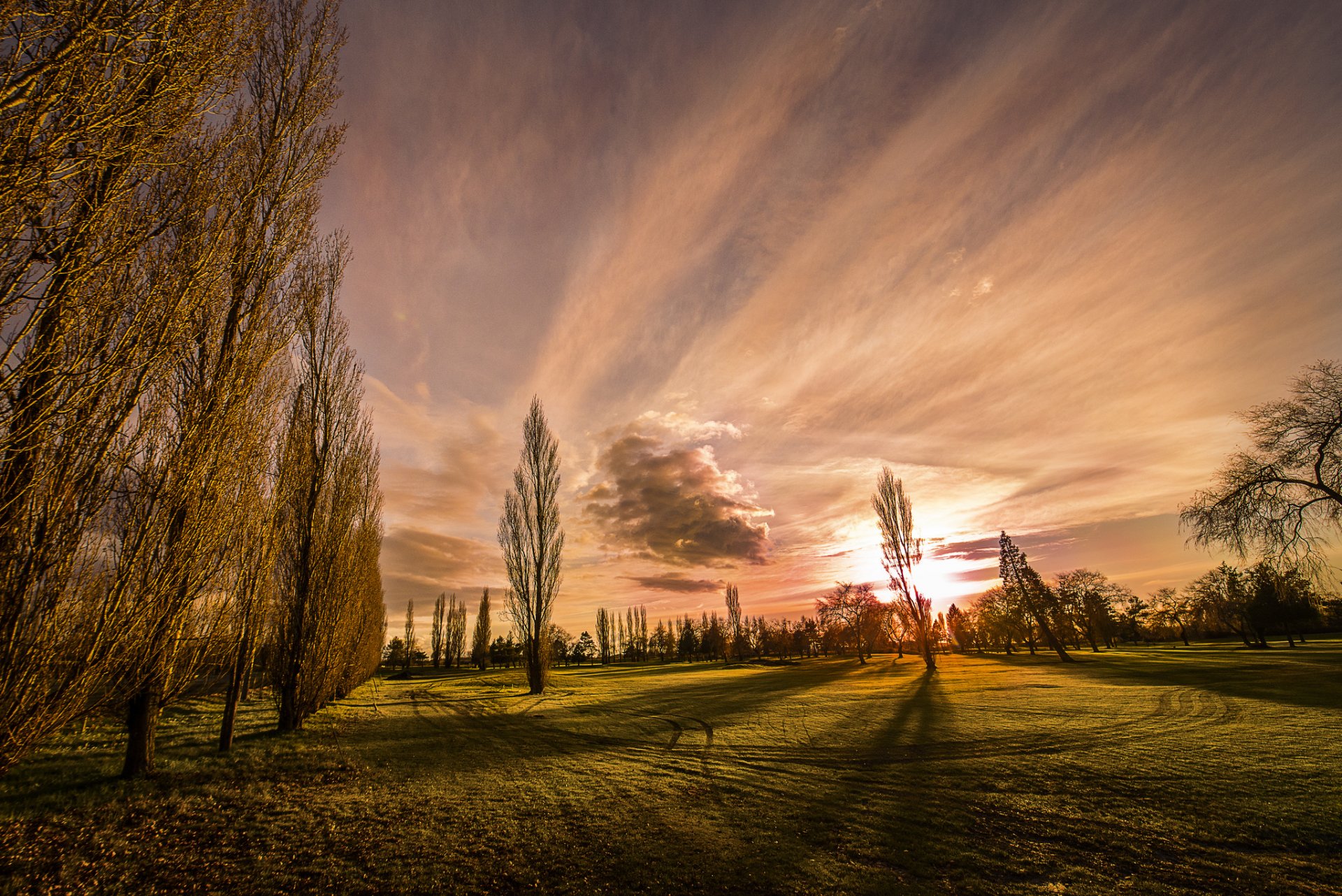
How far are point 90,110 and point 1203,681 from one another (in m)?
31.4

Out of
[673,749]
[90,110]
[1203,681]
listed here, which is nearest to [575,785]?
[673,749]

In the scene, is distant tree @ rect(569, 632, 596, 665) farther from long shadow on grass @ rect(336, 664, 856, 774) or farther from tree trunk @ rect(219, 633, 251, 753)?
tree trunk @ rect(219, 633, 251, 753)

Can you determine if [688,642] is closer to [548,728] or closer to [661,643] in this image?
[661,643]

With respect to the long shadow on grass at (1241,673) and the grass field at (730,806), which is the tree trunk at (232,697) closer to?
the grass field at (730,806)

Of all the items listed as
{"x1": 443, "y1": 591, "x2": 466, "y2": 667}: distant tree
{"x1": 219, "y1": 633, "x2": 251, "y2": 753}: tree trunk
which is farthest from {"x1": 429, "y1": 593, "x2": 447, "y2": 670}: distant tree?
{"x1": 219, "y1": 633, "x2": 251, "y2": 753}: tree trunk

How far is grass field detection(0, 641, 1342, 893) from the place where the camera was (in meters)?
5.04

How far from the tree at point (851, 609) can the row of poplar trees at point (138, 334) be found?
51.2m

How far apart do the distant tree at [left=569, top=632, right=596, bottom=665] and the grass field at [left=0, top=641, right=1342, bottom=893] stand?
3183 inches

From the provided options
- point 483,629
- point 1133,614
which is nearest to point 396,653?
point 483,629

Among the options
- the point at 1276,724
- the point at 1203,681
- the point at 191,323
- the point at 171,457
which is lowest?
the point at 1203,681

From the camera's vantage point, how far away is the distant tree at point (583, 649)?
8875 centimetres

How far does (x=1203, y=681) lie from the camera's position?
17453mm

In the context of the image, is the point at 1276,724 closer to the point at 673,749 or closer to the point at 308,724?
the point at 673,749

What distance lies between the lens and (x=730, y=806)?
726 centimetres
